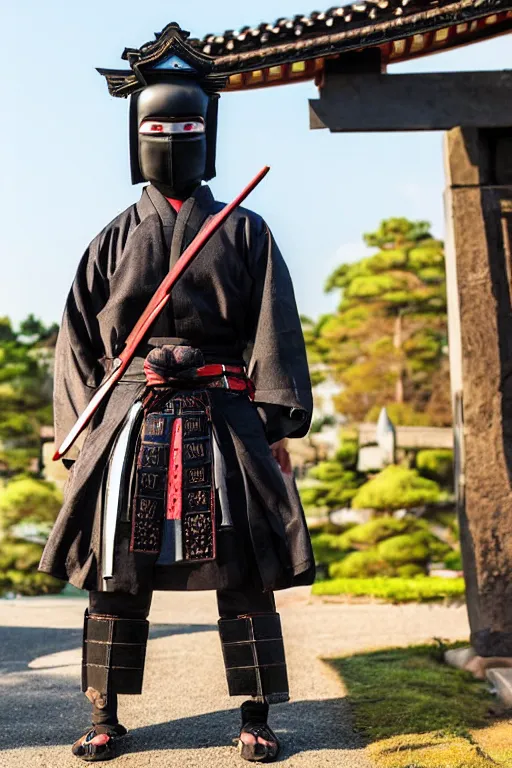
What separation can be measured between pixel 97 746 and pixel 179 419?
119cm

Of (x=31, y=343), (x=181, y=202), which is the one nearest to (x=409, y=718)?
(x=181, y=202)

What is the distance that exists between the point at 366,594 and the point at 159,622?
380cm

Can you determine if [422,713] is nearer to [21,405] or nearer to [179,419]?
[179,419]

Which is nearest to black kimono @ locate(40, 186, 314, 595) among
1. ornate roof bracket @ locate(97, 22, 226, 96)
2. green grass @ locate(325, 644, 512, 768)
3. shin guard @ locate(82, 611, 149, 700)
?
shin guard @ locate(82, 611, 149, 700)

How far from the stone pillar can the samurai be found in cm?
191

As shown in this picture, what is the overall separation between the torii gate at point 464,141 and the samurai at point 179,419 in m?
1.60

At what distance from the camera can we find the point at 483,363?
5500 millimetres

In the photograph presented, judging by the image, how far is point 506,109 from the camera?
5.61 meters

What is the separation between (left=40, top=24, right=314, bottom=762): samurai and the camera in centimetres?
356

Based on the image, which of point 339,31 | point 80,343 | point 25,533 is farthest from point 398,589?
point 80,343

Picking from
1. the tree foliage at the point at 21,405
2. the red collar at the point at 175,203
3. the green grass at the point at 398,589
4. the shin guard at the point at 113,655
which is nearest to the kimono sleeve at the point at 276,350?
the red collar at the point at 175,203

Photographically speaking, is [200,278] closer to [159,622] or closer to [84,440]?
[84,440]

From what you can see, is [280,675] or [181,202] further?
[181,202]

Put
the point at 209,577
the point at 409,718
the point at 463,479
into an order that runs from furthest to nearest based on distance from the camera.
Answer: the point at 463,479 → the point at 409,718 → the point at 209,577
